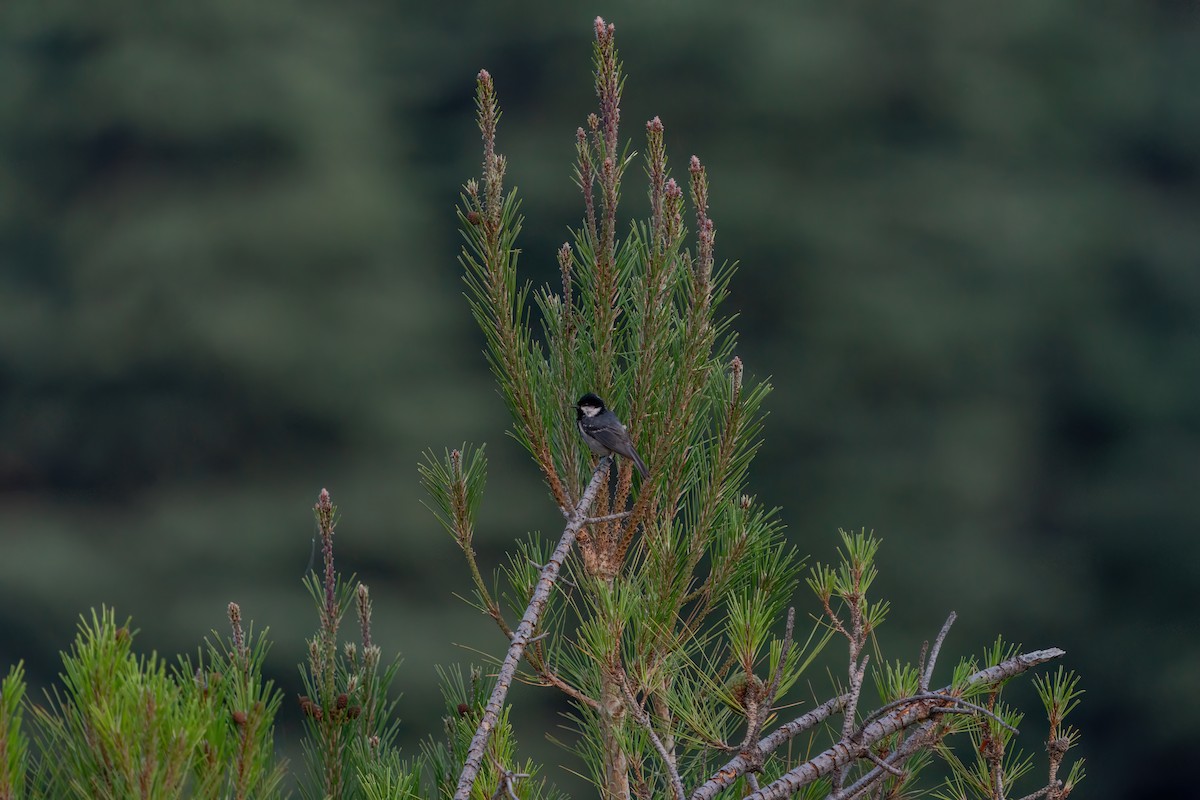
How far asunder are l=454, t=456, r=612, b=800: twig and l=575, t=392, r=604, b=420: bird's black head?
18cm

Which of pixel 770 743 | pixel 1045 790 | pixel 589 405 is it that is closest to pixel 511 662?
pixel 770 743

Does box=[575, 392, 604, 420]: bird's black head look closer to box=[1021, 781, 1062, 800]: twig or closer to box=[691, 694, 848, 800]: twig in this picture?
box=[691, 694, 848, 800]: twig

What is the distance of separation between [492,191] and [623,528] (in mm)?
388

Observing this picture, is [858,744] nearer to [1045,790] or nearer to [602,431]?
[1045,790]

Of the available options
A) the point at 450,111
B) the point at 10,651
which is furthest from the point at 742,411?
the point at 450,111

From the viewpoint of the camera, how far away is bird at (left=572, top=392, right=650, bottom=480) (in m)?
1.14

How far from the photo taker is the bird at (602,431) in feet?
3.74

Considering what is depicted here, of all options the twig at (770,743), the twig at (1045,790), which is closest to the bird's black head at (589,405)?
the twig at (770,743)

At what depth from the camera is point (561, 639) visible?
117 centimetres

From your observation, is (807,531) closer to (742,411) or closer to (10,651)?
(10,651)

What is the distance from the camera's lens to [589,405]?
1.18m

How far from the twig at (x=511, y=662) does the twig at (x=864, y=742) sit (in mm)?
189

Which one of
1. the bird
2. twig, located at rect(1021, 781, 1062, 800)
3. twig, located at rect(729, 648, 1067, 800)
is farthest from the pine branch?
the bird

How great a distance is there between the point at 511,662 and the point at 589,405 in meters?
0.39
